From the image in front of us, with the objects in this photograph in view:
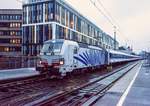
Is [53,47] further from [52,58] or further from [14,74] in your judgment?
[14,74]

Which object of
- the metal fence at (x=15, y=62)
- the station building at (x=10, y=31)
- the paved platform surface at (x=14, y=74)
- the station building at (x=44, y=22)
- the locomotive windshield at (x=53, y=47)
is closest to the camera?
the locomotive windshield at (x=53, y=47)

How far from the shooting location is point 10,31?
355 feet

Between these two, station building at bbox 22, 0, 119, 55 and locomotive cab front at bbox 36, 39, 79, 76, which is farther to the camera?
station building at bbox 22, 0, 119, 55

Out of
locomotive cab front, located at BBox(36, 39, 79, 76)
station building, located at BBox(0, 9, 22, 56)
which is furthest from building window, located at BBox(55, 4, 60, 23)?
locomotive cab front, located at BBox(36, 39, 79, 76)

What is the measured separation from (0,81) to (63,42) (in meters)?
5.99

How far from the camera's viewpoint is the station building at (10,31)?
10681 cm

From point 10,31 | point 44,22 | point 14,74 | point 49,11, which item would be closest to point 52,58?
point 14,74

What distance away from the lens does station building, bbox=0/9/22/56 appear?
107 m

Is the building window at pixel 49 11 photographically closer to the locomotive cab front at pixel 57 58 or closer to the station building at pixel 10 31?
the station building at pixel 10 31

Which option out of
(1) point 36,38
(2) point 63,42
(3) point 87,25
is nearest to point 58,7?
(1) point 36,38

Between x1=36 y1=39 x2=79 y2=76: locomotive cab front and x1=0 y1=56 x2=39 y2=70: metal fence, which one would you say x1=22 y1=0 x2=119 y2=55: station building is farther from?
x1=36 y1=39 x2=79 y2=76: locomotive cab front

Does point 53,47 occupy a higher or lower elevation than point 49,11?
lower

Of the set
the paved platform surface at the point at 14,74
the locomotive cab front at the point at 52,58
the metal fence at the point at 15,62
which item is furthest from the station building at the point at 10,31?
the locomotive cab front at the point at 52,58

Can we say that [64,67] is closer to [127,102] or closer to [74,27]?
[127,102]
